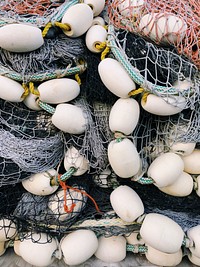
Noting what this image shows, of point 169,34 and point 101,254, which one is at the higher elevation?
point 169,34

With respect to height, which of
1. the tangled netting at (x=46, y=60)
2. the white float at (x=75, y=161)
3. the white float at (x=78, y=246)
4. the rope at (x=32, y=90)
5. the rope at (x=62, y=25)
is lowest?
the white float at (x=78, y=246)

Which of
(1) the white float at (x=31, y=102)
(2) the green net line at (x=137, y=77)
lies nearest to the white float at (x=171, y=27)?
(2) the green net line at (x=137, y=77)

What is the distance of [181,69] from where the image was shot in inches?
28.4

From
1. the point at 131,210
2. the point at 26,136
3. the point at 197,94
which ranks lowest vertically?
the point at 131,210

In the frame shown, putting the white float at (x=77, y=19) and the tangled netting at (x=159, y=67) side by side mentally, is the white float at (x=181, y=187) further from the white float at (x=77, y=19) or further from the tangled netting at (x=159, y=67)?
the white float at (x=77, y=19)

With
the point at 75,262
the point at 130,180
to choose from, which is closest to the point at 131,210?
the point at 130,180

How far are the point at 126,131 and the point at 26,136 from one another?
0.78ft

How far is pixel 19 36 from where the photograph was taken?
68cm

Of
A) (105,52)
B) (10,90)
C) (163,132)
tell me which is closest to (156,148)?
(163,132)

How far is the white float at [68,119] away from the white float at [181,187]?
0.25m

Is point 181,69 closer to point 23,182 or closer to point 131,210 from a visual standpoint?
point 131,210

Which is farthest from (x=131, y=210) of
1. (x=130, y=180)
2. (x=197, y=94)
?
(x=197, y=94)

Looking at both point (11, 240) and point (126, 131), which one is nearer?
point (126, 131)

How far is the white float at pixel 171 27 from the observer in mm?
711
